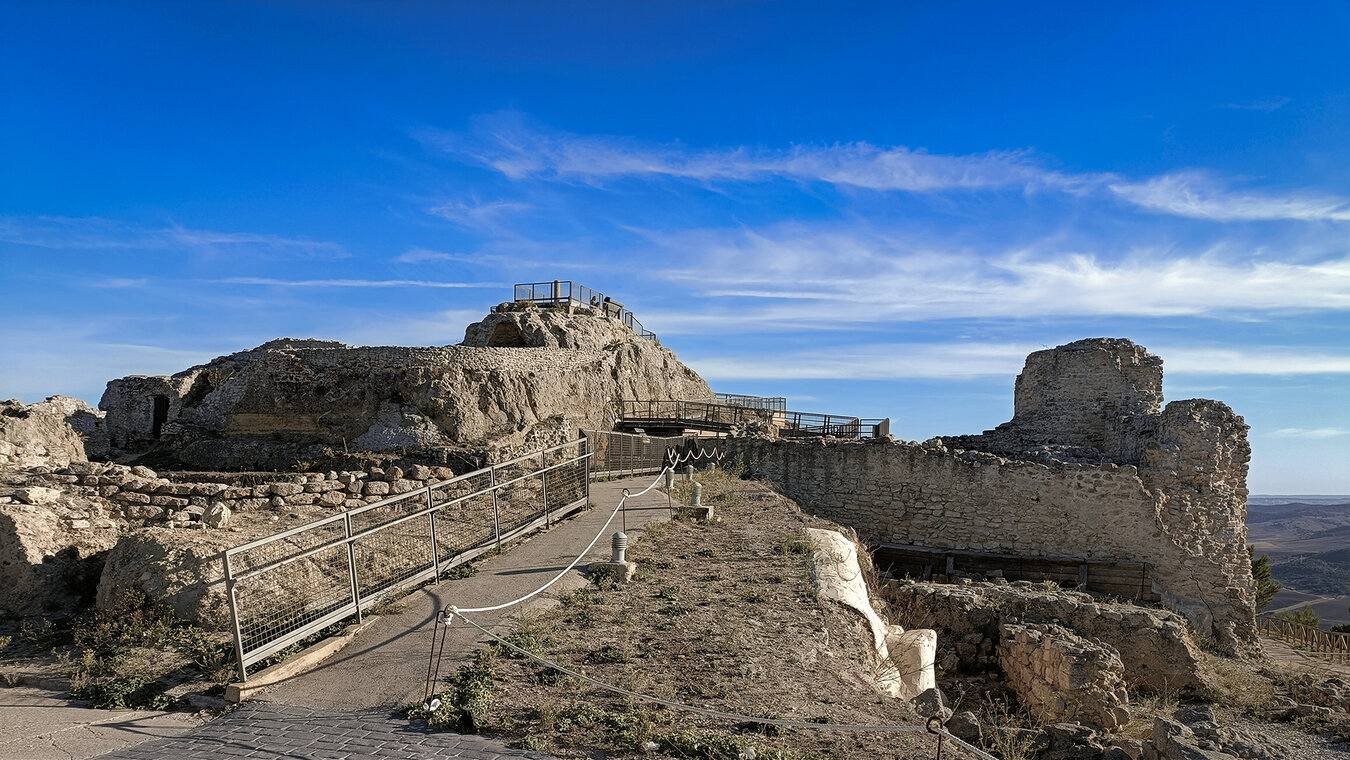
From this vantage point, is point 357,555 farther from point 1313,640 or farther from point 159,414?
point 1313,640

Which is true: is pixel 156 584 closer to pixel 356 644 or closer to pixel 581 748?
pixel 356 644

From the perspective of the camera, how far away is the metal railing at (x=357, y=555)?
707cm

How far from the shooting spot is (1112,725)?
943cm

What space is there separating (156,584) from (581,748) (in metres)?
5.58

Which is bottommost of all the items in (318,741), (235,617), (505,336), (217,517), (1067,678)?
(1067,678)

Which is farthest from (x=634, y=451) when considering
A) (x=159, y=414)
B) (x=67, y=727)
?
(x=159, y=414)

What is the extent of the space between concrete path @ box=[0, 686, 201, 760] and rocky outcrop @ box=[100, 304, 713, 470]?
12.9m

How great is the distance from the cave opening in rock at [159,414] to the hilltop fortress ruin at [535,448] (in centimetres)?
5

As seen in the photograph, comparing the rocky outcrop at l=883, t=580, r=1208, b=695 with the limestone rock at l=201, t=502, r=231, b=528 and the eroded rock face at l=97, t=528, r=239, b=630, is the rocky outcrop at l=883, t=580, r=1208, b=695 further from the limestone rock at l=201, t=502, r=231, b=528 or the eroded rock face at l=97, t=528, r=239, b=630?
the limestone rock at l=201, t=502, r=231, b=528

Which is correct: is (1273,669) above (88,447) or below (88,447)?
below

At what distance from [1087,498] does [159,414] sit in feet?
94.0

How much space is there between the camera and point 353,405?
918 inches

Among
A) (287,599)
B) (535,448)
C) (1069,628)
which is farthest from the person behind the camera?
(535,448)

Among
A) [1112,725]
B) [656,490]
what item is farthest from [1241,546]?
[656,490]
